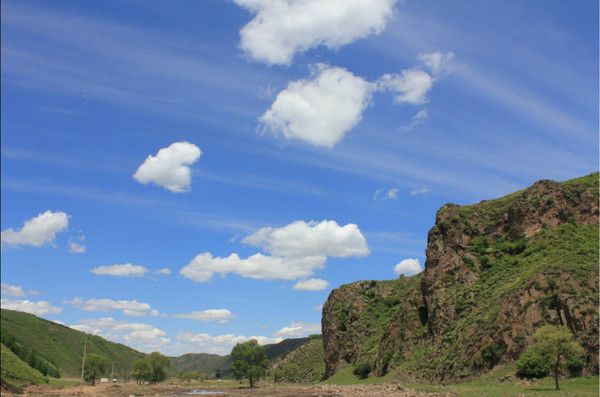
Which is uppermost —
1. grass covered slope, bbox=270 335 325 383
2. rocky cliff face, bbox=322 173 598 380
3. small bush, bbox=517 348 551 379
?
rocky cliff face, bbox=322 173 598 380

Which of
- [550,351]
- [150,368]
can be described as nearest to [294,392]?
[550,351]

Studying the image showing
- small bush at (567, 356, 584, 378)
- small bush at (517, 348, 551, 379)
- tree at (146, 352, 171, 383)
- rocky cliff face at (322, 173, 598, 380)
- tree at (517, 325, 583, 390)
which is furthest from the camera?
tree at (146, 352, 171, 383)

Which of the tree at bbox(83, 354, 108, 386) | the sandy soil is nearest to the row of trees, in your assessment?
the tree at bbox(83, 354, 108, 386)

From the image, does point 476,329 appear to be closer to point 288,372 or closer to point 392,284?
point 392,284

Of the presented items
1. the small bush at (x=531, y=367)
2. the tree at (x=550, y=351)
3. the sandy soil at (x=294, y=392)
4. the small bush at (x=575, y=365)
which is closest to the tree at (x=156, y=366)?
the sandy soil at (x=294, y=392)

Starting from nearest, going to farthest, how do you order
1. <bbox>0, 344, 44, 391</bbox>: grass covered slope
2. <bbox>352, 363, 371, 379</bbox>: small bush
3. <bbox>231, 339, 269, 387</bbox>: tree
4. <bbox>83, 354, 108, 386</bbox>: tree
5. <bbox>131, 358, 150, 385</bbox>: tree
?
<bbox>0, 344, 44, 391</bbox>: grass covered slope → <bbox>352, 363, 371, 379</bbox>: small bush → <bbox>231, 339, 269, 387</bbox>: tree → <bbox>83, 354, 108, 386</bbox>: tree → <bbox>131, 358, 150, 385</bbox>: tree

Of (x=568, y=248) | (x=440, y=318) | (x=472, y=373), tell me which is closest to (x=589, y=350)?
(x=472, y=373)

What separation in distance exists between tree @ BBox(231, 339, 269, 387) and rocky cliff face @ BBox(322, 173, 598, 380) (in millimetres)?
24496

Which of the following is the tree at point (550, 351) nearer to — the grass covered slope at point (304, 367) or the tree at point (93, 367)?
the grass covered slope at point (304, 367)

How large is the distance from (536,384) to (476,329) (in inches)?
925

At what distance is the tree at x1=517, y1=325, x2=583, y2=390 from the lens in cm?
4644

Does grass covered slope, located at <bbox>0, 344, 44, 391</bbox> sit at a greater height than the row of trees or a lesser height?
greater

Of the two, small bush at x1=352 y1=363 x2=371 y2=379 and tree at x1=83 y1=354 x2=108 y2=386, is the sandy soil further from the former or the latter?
tree at x1=83 y1=354 x2=108 y2=386

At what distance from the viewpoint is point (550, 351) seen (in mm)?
47156
